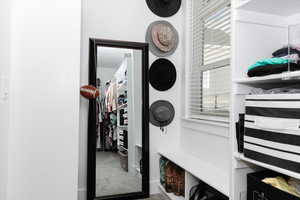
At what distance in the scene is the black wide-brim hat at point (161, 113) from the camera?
2646 millimetres

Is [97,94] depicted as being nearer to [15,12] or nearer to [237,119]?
[15,12]

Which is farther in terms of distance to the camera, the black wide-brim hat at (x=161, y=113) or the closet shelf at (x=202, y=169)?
the black wide-brim hat at (x=161, y=113)

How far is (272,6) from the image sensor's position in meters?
1.41

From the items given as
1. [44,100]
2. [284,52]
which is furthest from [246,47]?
[44,100]

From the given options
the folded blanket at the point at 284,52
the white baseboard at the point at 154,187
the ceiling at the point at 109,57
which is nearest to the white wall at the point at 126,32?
the white baseboard at the point at 154,187

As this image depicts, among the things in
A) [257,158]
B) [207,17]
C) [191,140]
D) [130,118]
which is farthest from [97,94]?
[257,158]

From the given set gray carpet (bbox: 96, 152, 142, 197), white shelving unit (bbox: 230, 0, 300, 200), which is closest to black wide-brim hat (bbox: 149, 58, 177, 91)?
gray carpet (bbox: 96, 152, 142, 197)

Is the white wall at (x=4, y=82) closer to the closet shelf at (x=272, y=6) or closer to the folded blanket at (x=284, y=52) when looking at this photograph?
the closet shelf at (x=272, y=6)

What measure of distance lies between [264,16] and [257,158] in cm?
92

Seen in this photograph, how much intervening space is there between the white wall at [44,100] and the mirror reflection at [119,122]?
498 mm

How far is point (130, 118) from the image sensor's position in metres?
2.55

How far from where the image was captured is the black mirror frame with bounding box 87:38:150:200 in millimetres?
2352

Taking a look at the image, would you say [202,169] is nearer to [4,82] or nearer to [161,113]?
[161,113]

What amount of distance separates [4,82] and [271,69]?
175cm
